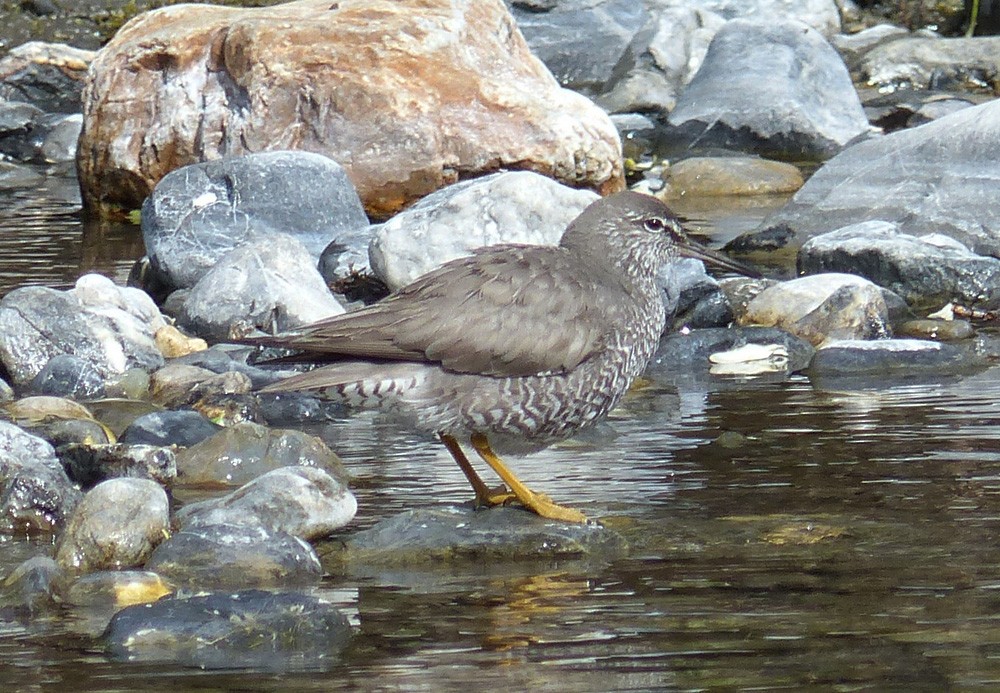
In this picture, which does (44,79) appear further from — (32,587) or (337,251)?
(32,587)

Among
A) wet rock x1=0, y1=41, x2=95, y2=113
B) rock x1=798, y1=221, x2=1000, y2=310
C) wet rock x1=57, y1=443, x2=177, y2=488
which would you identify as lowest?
wet rock x1=0, y1=41, x2=95, y2=113

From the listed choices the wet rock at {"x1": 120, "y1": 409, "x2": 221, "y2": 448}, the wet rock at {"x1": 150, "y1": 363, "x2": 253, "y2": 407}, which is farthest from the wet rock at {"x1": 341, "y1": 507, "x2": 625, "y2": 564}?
the wet rock at {"x1": 150, "y1": 363, "x2": 253, "y2": 407}

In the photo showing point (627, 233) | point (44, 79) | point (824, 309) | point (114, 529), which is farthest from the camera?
point (44, 79)

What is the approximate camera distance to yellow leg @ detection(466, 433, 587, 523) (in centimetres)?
600

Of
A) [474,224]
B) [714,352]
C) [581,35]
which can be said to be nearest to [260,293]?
[474,224]

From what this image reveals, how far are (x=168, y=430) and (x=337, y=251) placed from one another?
393 centimetres

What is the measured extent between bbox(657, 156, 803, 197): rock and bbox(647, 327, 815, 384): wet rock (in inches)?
265

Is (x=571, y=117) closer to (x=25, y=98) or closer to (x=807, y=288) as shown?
(x=807, y=288)

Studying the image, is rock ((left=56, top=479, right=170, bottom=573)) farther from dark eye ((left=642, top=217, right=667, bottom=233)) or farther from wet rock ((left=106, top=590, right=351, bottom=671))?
dark eye ((left=642, top=217, right=667, bottom=233))

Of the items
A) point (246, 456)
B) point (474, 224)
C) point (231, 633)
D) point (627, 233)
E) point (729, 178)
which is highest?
point (627, 233)

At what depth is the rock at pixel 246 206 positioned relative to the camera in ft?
37.3

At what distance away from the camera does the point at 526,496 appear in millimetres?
6141

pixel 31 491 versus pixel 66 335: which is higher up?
pixel 31 491

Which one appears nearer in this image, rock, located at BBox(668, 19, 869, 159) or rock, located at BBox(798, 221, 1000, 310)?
rock, located at BBox(798, 221, 1000, 310)
